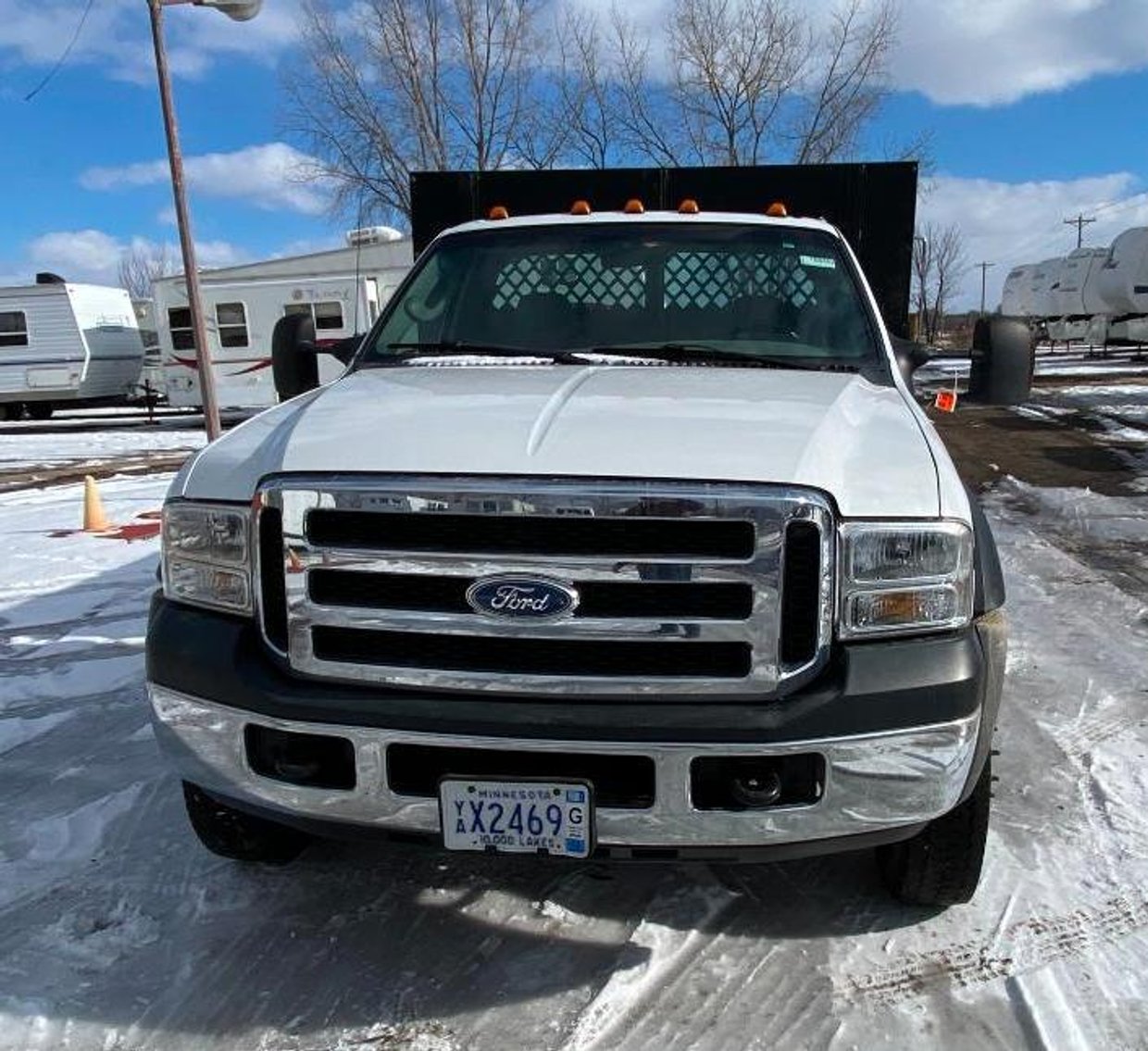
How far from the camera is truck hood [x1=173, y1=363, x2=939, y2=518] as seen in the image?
7.04 ft

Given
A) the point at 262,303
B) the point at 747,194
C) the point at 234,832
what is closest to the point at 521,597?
the point at 234,832

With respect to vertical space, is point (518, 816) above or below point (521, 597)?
below

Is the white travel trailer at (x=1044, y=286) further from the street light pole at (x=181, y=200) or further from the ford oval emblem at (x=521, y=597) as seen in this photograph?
the ford oval emblem at (x=521, y=597)

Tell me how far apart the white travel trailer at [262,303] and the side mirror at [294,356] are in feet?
44.2

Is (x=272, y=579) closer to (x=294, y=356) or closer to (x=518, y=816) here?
(x=518, y=816)

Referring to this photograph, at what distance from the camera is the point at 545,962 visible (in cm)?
249

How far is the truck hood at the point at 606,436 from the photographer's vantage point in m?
2.14

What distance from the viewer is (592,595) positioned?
7.01 ft

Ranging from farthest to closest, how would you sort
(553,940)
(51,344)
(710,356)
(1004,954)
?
1. (51,344)
2. (710,356)
3. (553,940)
4. (1004,954)

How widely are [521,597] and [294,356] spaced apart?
2.29 metres

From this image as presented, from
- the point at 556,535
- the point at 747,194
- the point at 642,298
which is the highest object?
the point at 747,194

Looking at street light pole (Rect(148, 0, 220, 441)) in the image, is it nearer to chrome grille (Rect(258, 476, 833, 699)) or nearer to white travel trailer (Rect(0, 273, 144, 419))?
chrome grille (Rect(258, 476, 833, 699))

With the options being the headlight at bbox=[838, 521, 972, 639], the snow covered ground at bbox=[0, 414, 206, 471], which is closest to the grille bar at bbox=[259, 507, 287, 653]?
the headlight at bbox=[838, 521, 972, 639]

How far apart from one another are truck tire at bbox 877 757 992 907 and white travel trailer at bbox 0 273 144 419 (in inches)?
875
